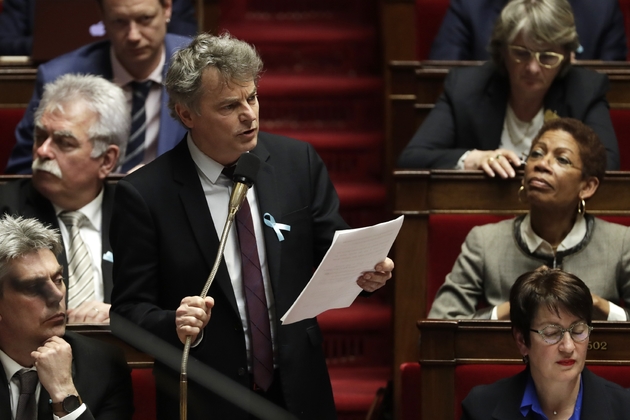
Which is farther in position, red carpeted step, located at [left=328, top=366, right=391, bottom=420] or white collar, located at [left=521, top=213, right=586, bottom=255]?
red carpeted step, located at [left=328, top=366, right=391, bottom=420]

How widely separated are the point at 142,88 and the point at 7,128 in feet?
0.79

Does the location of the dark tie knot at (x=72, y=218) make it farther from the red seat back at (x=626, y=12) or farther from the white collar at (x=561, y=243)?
the red seat back at (x=626, y=12)

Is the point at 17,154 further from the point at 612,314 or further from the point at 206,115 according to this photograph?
the point at 612,314

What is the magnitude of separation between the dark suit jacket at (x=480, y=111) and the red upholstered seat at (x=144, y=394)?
0.46 meters

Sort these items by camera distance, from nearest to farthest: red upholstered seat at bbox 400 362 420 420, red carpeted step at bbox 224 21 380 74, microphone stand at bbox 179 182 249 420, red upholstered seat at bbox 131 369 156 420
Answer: microphone stand at bbox 179 182 249 420 → red upholstered seat at bbox 131 369 156 420 → red upholstered seat at bbox 400 362 420 420 → red carpeted step at bbox 224 21 380 74

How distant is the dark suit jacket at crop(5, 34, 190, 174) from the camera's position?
1205mm

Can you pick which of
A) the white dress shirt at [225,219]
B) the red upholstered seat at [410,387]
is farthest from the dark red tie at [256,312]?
the red upholstered seat at [410,387]

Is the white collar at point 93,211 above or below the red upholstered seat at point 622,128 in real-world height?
below

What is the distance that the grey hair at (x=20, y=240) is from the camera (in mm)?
806

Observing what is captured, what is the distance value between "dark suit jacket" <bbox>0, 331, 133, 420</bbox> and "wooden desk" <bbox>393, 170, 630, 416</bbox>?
1.21 feet

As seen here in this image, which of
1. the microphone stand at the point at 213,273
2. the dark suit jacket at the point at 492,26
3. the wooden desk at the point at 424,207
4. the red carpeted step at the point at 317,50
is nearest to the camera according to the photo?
the microphone stand at the point at 213,273

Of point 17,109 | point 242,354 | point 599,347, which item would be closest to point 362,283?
point 242,354

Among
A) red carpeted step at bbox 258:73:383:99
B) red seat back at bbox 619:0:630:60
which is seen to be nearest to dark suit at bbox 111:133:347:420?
red carpeted step at bbox 258:73:383:99

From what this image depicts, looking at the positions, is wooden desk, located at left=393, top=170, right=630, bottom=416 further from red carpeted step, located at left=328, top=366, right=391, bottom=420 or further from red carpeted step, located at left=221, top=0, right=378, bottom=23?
red carpeted step, located at left=221, top=0, right=378, bottom=23
